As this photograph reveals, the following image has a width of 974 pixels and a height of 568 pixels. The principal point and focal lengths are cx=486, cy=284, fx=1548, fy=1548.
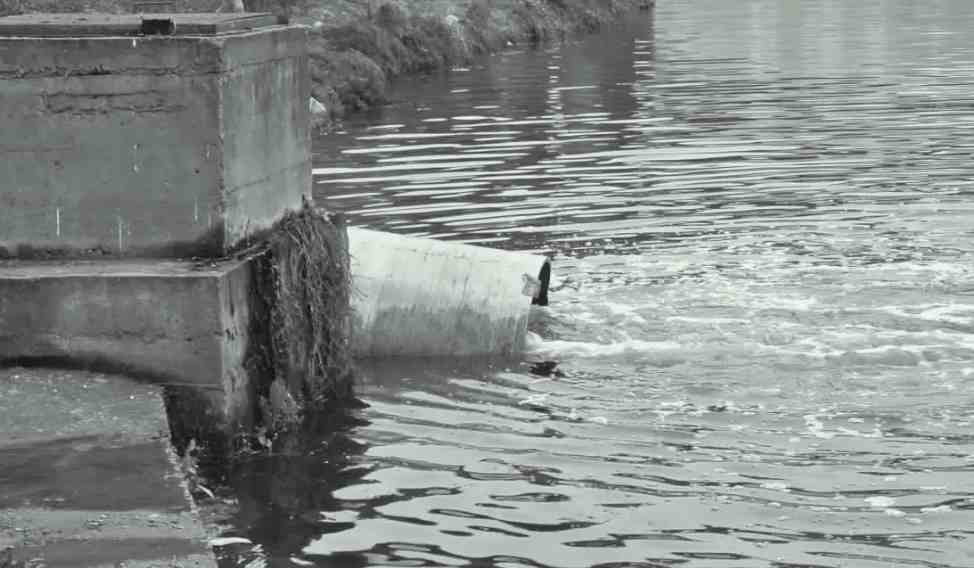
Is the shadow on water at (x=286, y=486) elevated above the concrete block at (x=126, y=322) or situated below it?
below

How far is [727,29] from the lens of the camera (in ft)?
151

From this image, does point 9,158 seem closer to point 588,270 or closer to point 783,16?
point 588,270

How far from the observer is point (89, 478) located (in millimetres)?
6488

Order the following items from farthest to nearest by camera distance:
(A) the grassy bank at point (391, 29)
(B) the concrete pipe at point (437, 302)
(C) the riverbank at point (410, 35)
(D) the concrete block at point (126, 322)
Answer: (C) the riverbank at point (410, 35) < (A) the grassy bank at point (391, 29) < (B) the concrete pipe at point (437, 302) < (D) the concrete block at point (126, 322)

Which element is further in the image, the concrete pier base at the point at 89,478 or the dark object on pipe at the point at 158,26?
the dark object on pipe at the point at 158,26

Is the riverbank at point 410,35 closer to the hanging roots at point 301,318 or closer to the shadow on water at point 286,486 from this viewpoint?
the hanging roots at point 301,318

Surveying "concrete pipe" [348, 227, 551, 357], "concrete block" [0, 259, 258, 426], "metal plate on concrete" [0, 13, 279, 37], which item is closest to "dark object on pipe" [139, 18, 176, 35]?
"metal plate on concrete" [0, 13, 279, 37]

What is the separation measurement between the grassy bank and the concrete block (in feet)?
31.5

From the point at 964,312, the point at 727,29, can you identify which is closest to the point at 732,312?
the point at 964,312

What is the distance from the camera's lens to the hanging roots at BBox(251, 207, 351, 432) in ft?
28.2

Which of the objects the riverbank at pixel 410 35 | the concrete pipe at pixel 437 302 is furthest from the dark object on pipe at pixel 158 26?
the riverbank at pixel 410 35

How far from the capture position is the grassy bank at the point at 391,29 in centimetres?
2523

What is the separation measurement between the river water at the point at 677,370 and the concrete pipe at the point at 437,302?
10.2 inches

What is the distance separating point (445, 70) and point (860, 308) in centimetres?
2326
